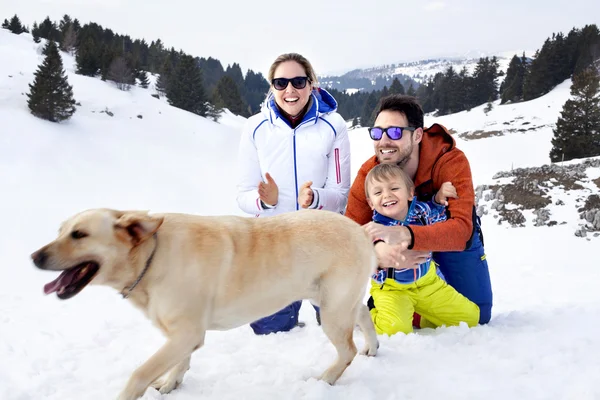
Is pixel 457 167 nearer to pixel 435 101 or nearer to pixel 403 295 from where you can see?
pixel 403 295

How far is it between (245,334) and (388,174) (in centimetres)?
236

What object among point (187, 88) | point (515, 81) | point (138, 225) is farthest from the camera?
point (515, 81)

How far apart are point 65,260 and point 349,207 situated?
9.26ft

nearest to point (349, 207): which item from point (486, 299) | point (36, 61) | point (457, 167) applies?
point (457, 167)

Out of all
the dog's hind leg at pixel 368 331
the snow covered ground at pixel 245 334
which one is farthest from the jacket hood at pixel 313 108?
the snow covered ground at pixel 245 334

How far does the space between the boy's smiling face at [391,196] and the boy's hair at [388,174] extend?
0.02 m

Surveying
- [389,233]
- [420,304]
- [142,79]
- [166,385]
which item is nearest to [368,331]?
[389,233]

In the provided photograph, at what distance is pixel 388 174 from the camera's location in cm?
399

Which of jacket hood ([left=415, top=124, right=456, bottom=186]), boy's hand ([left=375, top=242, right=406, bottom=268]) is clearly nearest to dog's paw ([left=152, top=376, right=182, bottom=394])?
boy's hand ([left=375, top=242, right=406, bottom=268])

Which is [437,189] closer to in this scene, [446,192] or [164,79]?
[446,192]

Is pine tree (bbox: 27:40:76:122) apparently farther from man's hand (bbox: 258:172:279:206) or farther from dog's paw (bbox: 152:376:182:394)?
dog's paw (bbox: 152:376:182:394)

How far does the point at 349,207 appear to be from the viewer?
450cm

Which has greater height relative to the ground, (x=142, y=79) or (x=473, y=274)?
(x=142, y=79)

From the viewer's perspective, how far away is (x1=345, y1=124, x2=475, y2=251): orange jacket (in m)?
3.79
